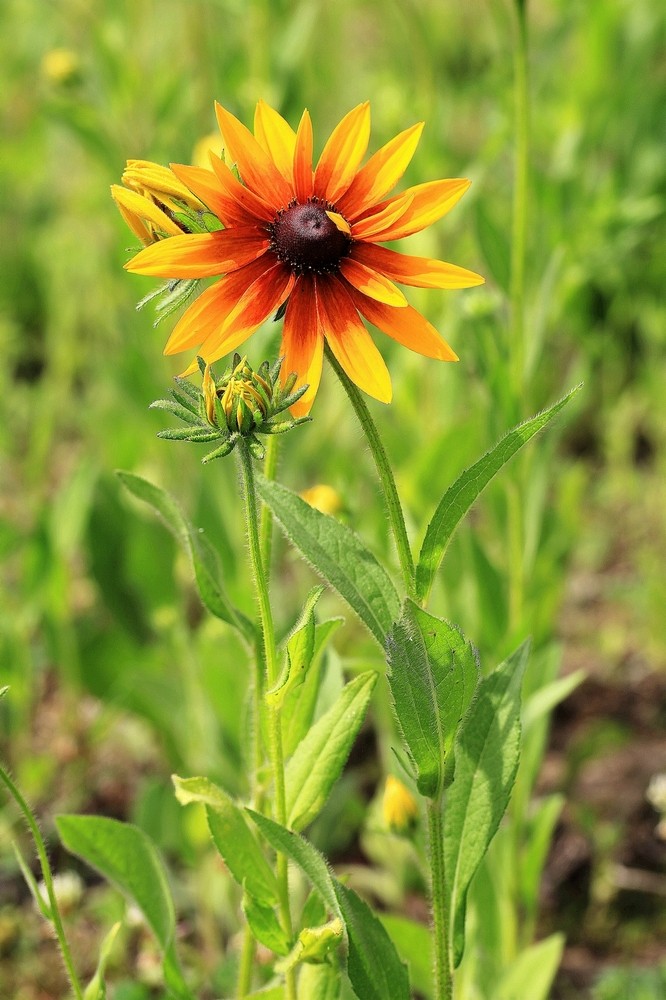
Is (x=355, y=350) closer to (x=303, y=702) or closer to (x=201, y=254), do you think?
(x=201, y=254)

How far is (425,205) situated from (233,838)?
1.93 ft

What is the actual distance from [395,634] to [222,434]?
0.69 feet

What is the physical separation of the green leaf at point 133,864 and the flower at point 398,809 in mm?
268

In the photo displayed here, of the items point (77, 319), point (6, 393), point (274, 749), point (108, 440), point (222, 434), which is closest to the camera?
point (222, 434)

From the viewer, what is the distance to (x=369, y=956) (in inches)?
38.9

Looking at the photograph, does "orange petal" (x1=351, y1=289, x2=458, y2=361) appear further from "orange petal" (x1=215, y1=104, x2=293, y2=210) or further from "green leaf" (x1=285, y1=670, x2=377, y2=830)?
"green leaf" (x1=285, y1=670, x2=377, y2=830)

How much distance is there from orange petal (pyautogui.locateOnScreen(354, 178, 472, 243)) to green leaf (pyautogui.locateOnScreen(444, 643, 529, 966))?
0.40 m

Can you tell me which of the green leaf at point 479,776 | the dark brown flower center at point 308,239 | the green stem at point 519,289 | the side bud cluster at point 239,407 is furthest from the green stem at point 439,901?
Answer: the green stem at point 519,289

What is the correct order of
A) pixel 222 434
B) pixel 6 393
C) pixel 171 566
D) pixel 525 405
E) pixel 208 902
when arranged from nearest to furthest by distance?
pixel 222 434, pixel 525 405, pixel 208 902, pixel 171 566, pixel 6 393

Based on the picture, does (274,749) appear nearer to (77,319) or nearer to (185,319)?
(185,319)

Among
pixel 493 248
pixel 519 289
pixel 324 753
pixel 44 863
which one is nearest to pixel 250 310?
pixel 324 753

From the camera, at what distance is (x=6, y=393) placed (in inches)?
124

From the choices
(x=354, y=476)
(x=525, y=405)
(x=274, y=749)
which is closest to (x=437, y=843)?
(x=274, y=749)

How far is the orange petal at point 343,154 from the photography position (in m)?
0.88
